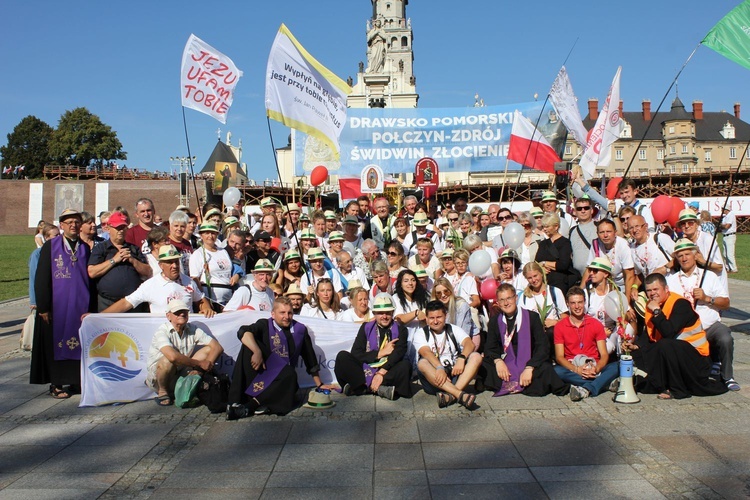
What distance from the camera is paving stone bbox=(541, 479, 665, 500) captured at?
175 inches

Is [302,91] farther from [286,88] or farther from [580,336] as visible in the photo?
[580,336]

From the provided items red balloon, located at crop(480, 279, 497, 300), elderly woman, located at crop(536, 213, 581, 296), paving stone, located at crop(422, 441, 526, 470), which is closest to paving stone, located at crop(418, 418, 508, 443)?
paving stone, located at crop(422, 441, 526, 470)

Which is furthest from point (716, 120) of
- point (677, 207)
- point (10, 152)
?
point (677, 207)

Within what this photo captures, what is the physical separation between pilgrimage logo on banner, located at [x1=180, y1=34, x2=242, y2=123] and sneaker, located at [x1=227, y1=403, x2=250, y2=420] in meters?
4.99

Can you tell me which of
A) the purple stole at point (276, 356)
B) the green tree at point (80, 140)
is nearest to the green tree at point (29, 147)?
the green tree at point (80, 140)

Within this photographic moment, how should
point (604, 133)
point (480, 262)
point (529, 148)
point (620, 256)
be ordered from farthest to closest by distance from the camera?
1. point (529, 148)
2. point (604, 133)
3. point (480, 262)
4. point (620, 256)

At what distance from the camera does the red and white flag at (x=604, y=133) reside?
11.1 metres

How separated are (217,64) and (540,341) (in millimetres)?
6076

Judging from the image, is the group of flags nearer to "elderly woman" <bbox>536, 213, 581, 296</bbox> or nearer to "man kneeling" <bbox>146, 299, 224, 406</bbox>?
"elderly woman" <bbox>536, 213, 581, 296</bbox>

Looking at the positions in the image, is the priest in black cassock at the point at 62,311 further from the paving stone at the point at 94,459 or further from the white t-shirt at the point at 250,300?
the paving stone at the point at 94,459

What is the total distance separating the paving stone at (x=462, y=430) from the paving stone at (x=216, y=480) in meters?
1.45

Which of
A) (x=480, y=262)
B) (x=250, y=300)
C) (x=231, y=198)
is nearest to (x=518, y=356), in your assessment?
(x=480, y=262)

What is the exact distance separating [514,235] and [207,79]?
4876mm

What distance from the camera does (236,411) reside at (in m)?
6.34
